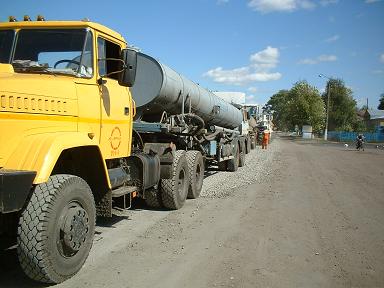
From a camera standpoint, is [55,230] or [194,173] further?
[194,173]

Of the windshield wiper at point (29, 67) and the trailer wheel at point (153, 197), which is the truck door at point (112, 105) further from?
the trailer wheel at point (153, 197)

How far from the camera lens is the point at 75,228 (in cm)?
419

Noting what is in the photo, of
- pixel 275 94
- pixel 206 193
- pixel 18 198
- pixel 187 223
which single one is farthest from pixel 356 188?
pixel 275 94

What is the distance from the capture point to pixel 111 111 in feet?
18.2

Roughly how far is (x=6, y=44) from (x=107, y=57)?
1220 millimetres

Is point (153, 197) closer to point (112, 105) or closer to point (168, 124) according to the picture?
point (168, 124)

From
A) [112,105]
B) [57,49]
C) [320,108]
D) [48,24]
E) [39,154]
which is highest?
[320,108]

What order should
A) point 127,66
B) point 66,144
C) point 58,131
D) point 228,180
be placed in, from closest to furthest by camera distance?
point 66,144 → point 58,131 → point 127,66 → point 228,180

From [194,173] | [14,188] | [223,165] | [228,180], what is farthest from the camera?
[223,165]

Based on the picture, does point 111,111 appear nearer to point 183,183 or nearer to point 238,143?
point 183,183

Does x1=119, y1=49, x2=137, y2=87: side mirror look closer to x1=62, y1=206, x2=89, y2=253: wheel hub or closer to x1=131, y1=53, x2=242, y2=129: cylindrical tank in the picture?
x1=62, y1=206, x2=89, y2=253: wheel hub

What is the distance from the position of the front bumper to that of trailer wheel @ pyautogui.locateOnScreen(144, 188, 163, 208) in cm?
409

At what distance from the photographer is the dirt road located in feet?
14.5

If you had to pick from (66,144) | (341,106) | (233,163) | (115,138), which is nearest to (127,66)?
(115,138)
